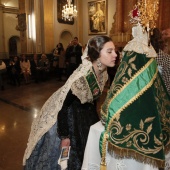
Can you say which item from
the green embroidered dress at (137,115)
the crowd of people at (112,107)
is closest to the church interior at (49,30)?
the crowd of people at (112,107)

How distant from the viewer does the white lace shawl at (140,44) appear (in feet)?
4.35

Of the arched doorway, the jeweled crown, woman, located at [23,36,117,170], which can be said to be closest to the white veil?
woman, located at [23,36,117,170]

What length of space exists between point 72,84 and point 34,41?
1090 cm

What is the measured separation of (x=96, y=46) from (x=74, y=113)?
0.65 m

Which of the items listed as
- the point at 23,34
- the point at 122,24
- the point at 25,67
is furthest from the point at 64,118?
the point at 23,34

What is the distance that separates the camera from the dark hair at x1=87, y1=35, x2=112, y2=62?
1.80m

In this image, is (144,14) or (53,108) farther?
(53,108)

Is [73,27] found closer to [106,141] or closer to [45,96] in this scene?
[45,96]

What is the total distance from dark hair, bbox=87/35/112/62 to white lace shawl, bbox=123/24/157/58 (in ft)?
1.34

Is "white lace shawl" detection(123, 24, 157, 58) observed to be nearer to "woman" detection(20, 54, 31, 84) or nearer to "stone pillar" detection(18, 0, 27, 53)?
"woman" detection(20, 54, 31, 84)

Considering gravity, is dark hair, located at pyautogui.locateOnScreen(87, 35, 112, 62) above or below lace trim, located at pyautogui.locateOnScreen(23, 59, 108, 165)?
above

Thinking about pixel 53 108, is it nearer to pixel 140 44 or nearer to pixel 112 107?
Result: pixel 112 107

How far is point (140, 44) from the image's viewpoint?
53.1 inches

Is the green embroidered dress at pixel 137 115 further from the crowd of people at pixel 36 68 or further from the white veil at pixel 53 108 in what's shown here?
the crowd of people at pixel 36 68
